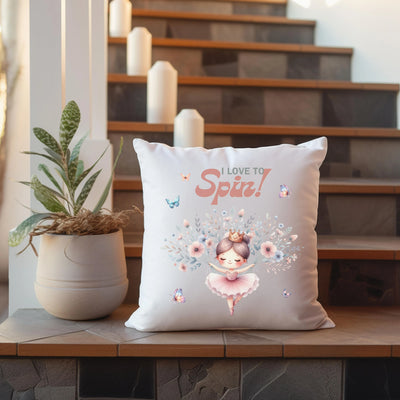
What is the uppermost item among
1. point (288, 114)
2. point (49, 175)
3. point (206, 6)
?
point (206, 6)

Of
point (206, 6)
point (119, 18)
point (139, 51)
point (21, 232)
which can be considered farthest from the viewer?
point (206, 6)

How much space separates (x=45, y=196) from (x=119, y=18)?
4.46ft

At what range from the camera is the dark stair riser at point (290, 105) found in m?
2.21

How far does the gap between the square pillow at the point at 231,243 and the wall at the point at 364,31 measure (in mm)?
1162

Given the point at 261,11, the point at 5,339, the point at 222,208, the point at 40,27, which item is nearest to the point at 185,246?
the point at 222,208

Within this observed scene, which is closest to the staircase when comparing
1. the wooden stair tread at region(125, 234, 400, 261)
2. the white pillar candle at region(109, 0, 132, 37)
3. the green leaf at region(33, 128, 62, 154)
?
the wooden stair tread at region(125, 234, 400, 261)

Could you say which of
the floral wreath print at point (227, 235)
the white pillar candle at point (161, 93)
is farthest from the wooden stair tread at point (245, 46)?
the floral wreath print at point (227, 235)

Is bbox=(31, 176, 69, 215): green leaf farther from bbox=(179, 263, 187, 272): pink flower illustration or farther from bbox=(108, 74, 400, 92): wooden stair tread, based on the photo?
bbox=(108, 74, 400, 92): wooden stair tread

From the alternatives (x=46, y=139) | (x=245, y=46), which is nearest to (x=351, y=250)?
(x=46, y=139)

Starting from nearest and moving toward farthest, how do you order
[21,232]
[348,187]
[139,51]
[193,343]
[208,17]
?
[193,343] → [21,232] → [348,187] → [139,51] → [208,17]

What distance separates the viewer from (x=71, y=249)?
4.21ft

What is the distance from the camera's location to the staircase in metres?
1.51

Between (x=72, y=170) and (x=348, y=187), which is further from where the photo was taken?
(x=348, y=187)

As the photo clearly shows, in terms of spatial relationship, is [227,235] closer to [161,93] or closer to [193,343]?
[193,343]
